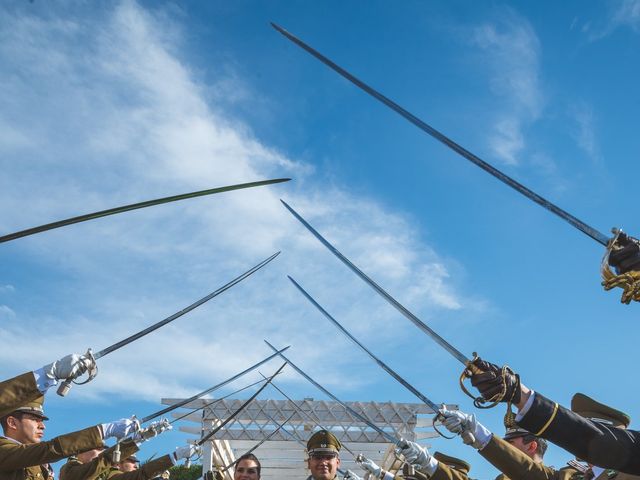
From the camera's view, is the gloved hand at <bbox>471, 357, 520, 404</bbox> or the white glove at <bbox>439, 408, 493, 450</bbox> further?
the white glove at <bbox>439, 408, 493, 450</bbox>

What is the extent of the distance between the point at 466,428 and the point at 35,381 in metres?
3.11

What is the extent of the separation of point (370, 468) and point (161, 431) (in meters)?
2.99

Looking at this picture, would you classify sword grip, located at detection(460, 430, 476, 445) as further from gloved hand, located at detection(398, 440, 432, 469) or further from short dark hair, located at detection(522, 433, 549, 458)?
gloved hand, located at detection(398, 440, 432, 469)

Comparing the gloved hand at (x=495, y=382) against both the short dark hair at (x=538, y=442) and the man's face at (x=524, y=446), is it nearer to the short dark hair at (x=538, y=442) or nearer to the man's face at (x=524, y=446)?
the short dark hair at (x=538, y=442)

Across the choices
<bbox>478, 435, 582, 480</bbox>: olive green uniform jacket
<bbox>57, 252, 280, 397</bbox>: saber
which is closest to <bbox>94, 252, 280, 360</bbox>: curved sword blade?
<bbox>57, 252, 280, 397</bbox>: saber

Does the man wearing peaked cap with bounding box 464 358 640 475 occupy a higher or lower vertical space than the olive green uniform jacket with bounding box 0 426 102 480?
higher

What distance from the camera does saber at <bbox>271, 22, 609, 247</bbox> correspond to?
3.58 meters

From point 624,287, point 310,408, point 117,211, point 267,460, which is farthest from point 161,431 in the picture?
point 267,460

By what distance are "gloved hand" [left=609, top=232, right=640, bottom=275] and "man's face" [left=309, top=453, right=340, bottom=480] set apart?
5.02 metres

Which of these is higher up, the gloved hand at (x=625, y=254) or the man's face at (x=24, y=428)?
the gloved hand at (x=625, y=254)

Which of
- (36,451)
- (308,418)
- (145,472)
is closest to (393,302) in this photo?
(36,451)

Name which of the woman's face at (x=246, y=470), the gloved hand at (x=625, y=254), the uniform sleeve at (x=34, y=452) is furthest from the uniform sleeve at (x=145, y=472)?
the gloved hand at (x=625, y=254)

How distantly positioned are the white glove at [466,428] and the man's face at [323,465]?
318cm

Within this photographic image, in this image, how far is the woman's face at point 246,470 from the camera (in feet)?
28.3
